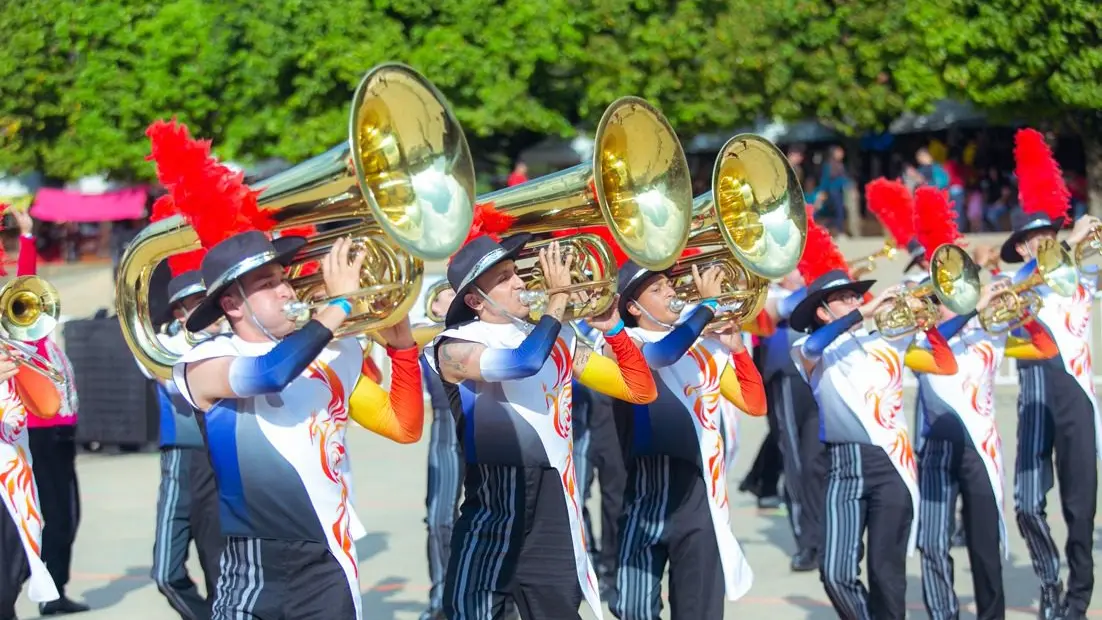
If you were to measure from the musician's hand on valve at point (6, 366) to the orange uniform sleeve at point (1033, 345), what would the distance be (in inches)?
185

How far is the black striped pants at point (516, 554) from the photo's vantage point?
617 centimetres

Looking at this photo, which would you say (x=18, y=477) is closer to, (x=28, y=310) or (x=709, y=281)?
(x=28, y=310)

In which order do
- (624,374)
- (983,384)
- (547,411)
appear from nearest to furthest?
(547,411), (624,374), (983,384)

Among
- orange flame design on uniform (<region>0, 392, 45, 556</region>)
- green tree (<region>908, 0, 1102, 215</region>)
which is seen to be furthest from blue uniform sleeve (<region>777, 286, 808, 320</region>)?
green tree (<region>908, 0, 1102, 215</region>)

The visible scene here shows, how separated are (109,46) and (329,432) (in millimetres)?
23289

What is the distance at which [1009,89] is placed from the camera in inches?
869

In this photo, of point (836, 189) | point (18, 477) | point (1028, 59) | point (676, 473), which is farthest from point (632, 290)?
point (836, 189)

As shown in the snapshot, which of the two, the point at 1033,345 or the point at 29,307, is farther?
the point at 1033,345

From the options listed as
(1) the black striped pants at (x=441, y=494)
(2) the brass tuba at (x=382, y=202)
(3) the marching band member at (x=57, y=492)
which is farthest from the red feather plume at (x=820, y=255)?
(3) the marching band member at (x=57, y=492)

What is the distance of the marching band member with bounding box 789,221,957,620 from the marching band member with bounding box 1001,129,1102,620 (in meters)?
1.00

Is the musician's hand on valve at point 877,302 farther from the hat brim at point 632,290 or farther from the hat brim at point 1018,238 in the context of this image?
the hat brim at point 1018,238

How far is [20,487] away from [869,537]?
3.89m

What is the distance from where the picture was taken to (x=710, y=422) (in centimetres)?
708

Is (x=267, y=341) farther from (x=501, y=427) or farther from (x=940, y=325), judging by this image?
(x=940, y=325)
